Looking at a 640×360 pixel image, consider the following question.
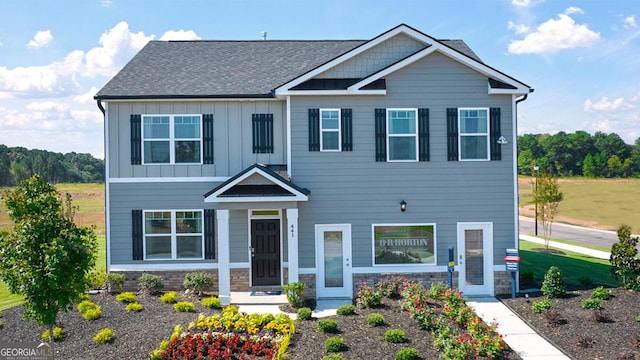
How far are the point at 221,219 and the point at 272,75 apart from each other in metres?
5.21

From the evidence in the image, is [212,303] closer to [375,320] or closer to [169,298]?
[169,298]

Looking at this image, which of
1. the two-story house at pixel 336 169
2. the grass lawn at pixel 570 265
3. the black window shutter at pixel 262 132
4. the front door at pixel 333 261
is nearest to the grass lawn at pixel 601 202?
the grass lawn at pixel 570 265

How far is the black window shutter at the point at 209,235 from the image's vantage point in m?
14.2

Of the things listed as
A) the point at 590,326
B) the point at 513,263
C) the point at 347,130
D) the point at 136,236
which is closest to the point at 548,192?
the point at 513,263

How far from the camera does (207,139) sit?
1425 cm

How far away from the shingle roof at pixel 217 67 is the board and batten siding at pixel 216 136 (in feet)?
1.23

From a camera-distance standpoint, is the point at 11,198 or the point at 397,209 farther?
the point at 397,209

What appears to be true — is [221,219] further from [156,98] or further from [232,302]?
[156,98]

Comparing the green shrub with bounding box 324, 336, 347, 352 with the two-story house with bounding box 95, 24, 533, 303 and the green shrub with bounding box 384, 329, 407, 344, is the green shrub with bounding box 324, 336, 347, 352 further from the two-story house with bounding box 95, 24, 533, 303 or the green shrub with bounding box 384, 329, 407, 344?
the two-story house with bounding box 95, 24, 533, 303

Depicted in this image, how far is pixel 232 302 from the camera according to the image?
13.1 meters

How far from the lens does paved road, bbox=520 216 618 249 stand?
27.5 meters

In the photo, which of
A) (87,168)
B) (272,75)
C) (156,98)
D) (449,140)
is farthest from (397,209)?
(87,168)

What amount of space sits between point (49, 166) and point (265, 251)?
57.8 m

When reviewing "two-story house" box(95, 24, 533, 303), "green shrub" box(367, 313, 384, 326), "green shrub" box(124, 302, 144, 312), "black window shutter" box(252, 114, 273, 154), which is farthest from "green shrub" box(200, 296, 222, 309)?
"black window shutter" box(252, 114, 273, 154)
